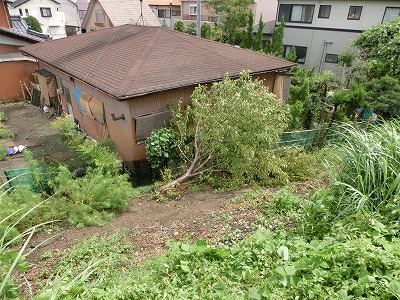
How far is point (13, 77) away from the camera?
48.9 ft

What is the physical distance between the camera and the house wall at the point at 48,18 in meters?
34.4

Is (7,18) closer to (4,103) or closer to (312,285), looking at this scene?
(4,103)

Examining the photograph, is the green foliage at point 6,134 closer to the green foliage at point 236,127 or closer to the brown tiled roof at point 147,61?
the brown tiled roof at point 147,61

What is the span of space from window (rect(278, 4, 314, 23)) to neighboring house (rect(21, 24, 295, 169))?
13.1 m

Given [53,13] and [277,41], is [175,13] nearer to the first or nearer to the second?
[277,41]

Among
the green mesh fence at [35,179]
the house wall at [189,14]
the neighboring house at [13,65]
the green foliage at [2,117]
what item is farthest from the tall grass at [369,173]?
the house wall at [189,14]

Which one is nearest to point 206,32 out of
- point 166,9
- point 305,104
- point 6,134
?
point 166,9

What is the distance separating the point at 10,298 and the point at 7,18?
63.5 feet

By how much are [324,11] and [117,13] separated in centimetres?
1949

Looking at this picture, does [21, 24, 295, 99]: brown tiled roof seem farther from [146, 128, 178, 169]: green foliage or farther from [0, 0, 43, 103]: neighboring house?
[0, 0, 43, 103]: neighboring house

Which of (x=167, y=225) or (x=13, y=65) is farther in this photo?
(x=13, y=65)

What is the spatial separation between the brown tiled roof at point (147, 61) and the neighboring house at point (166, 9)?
22451mm

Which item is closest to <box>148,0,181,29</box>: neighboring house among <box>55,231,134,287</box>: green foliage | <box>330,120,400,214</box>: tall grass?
<box>55,231,134,287</box>: green foliage

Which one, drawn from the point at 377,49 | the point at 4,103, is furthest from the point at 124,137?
the point at 377,49
